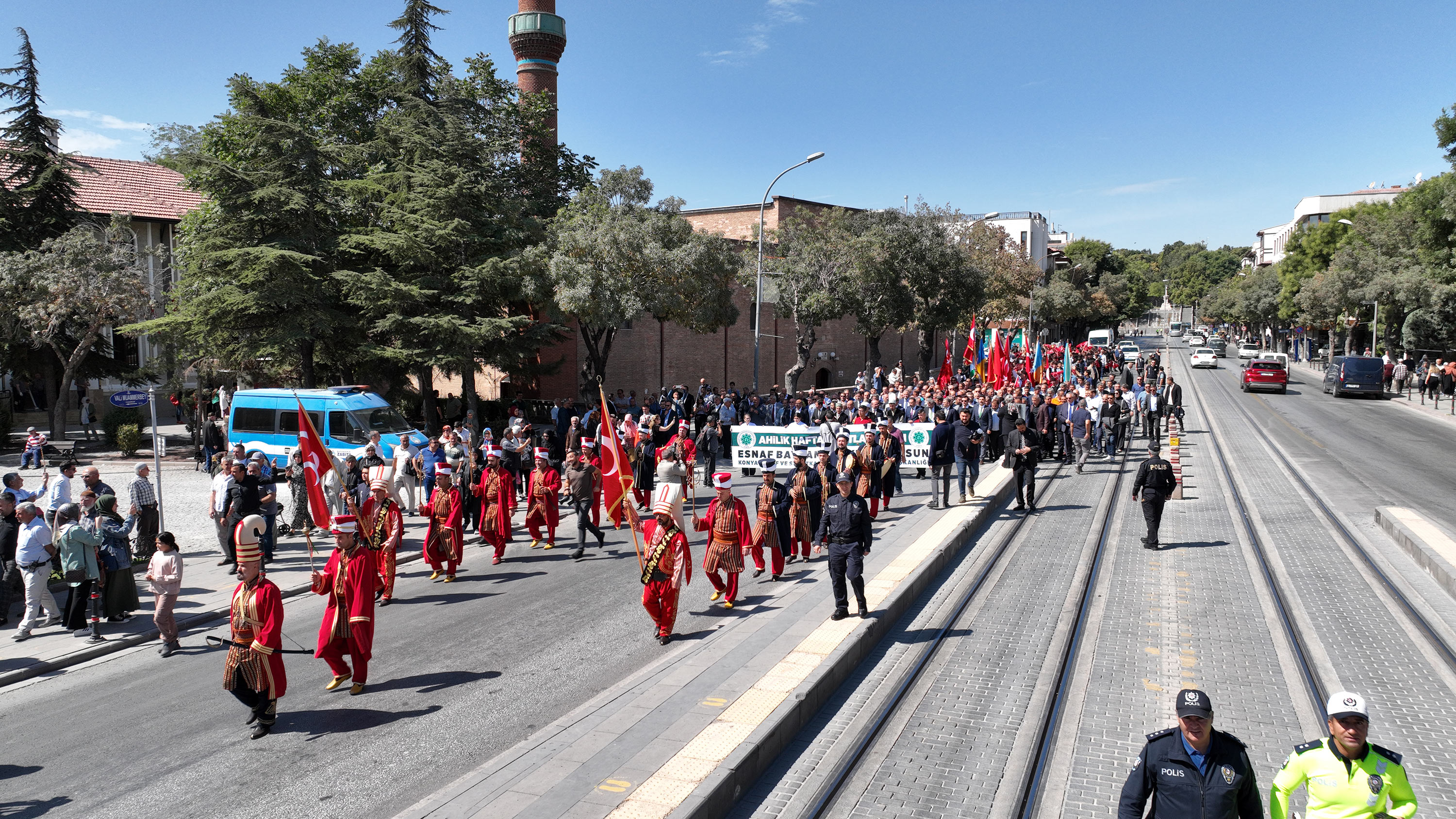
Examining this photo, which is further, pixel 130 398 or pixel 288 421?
pixel 288 421

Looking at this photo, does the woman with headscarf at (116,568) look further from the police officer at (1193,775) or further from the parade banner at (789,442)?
the parade banner at (789,442)

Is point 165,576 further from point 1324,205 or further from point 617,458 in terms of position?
point 1324,205

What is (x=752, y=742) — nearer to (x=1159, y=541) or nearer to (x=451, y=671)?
(x=451, y=671)

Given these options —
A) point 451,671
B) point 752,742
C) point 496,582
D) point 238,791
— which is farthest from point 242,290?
point 752,742

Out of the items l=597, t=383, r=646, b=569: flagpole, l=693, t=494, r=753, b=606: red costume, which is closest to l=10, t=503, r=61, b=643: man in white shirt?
l=597, t=383, r=646, b=569: flagpole

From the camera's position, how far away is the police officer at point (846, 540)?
9172 mm

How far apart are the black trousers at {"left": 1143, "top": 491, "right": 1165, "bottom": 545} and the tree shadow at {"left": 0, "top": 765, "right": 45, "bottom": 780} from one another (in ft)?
41.1

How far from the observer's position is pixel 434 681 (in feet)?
27.2

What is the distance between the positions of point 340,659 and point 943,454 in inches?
404

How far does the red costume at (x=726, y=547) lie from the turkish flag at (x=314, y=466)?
4864mm

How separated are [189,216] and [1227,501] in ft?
102

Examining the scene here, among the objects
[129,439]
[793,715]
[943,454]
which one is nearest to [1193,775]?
[793,715]

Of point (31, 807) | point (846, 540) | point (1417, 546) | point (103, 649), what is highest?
point (846, 540)

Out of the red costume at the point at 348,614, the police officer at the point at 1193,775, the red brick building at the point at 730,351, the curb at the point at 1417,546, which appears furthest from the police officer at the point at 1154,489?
the red brick building at the point at 730,351
